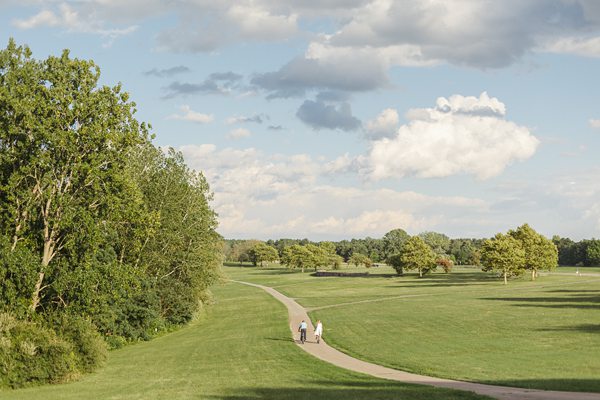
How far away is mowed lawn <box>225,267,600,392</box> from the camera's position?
106 feet

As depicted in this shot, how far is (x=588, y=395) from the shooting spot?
2538cm

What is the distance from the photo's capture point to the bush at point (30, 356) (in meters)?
38.5

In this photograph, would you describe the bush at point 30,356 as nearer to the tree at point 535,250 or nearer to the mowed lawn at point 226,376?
the mowed lawn at point 226,376

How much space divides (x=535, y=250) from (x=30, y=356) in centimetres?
10133

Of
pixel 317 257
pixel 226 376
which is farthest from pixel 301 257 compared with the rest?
pixel 226 376

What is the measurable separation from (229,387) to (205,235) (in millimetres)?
40414

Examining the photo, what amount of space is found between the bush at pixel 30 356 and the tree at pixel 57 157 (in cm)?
501

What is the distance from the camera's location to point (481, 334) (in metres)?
48.3

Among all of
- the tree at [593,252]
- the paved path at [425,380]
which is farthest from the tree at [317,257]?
the paved path at [425,380]

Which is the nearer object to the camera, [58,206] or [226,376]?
[226,376]

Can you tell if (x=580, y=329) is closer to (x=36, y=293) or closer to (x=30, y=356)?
(x=30, y=356)

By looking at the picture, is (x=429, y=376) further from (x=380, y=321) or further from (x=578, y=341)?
(x=380, y=321)

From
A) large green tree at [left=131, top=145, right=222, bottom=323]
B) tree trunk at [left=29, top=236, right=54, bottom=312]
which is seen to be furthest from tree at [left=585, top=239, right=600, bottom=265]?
tree trunk at [left=29, top=236, right=54, bottom=312]

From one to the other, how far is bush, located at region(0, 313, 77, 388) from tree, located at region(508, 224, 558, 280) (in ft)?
306
